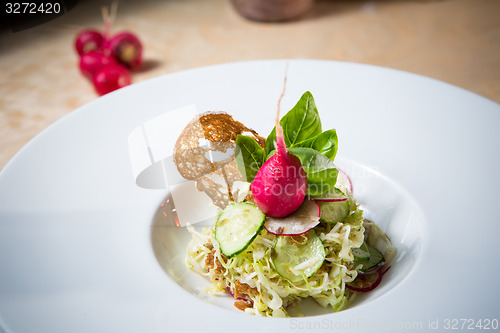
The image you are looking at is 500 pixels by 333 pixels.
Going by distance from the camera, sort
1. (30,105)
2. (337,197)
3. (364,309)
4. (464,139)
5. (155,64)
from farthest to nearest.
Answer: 1. (155,64)
2. (30,105)
3. (464,139)
4. (337,197)
5. (364,309)

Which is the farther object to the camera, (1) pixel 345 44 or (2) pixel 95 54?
(1) pixel 345 44

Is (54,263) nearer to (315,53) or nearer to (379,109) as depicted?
(379,109)

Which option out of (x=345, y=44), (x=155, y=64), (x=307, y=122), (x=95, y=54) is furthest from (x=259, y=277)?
(x=345, y=44)

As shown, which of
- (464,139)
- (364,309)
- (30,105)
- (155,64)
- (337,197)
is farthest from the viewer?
(155,64)

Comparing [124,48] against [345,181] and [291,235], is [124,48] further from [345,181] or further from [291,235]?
[291,235]

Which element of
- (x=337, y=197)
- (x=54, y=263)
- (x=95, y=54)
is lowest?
(x=95, y=54)

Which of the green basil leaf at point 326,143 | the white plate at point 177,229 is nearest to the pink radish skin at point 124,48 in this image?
the white plate at point 177,229
